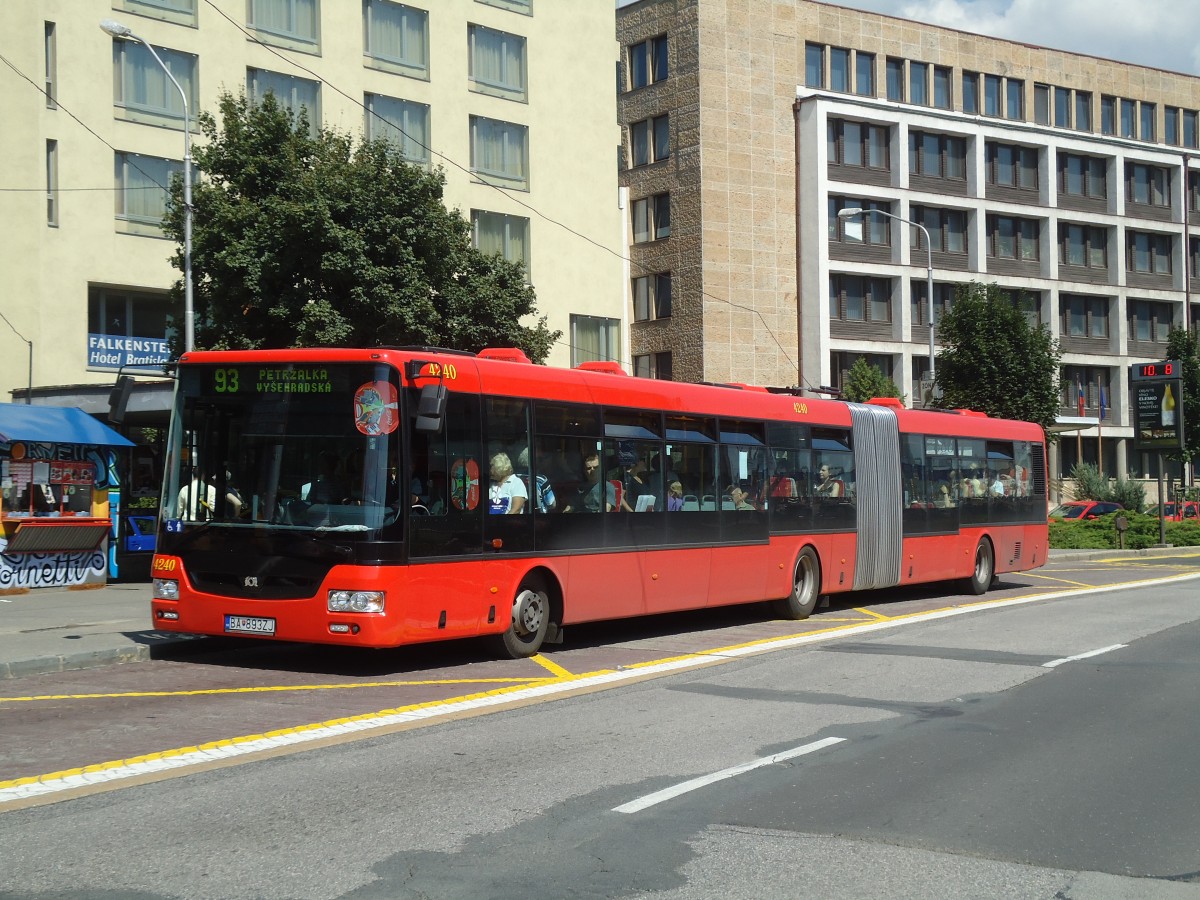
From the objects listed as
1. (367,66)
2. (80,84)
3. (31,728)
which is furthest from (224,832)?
(367,66)

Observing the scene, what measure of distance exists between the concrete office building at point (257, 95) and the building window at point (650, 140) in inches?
484

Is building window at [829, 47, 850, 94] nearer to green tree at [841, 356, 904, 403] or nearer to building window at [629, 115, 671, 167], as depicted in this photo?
building window at [629, 115, 671, 167]

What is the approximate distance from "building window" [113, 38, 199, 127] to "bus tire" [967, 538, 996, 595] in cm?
2124

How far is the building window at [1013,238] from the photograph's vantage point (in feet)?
205

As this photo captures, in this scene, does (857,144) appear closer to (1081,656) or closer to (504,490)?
(1081,656)

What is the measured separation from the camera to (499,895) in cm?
549

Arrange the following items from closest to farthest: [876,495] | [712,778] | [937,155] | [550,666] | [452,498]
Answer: [712,778] → [452,498] → [550,666] → [876,495] → [937,155]

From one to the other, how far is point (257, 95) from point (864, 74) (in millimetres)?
32774

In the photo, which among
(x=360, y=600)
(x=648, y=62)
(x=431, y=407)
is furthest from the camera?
(x=648, y=62)

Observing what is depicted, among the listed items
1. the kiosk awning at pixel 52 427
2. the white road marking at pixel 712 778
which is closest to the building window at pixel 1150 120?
the kiosk awning at pixel 52 427

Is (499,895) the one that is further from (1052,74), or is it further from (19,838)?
(1052,74)

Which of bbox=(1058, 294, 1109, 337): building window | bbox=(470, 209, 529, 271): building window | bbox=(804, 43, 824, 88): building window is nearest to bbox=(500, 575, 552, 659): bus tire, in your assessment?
bbox=(470, 209, 529, 271): building window

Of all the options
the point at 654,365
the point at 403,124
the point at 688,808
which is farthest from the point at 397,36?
the point at 688,808

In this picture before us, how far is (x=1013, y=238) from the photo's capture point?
6344 centimetres
